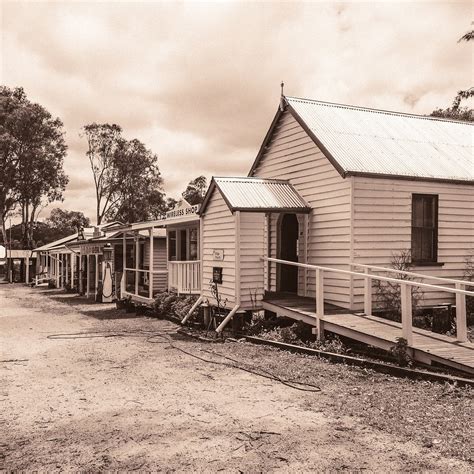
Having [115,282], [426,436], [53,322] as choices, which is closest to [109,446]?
[426,436]

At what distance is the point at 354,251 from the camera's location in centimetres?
1261

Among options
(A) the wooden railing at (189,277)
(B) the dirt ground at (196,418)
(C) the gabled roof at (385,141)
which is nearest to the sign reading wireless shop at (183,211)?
(A) the wooden railing at (189,277)

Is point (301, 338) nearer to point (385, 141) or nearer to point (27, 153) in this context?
point (385, 141)

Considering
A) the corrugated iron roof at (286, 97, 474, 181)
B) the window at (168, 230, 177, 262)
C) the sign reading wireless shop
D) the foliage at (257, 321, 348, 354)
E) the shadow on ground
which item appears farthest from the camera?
the window at (168, 230, 177, 262)

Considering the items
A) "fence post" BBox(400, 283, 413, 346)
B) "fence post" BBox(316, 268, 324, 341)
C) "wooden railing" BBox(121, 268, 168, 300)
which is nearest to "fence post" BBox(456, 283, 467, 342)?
"fence post" BBox(400, 283, 413, 346)

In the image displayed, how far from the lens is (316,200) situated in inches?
550

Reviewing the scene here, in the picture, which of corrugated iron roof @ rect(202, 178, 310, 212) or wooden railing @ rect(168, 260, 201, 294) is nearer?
corrugated iron roof @ rect(202, 178, 310, 212)

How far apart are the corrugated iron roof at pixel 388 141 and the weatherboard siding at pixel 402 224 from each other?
1.11 feet

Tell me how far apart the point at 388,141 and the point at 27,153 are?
139ft

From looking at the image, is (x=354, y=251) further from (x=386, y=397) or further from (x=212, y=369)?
(x=386, y=397)

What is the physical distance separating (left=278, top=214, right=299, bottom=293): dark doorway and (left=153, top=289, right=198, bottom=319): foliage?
9.67ft

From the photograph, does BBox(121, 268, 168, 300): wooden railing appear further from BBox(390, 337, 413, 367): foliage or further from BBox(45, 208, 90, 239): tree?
BBox(45, 208, 90, 239): tree

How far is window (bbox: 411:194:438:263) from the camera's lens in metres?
13.6

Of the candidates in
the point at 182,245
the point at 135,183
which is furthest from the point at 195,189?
the point at 182,245
